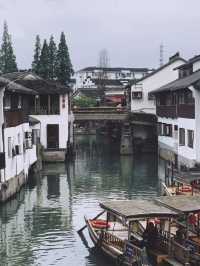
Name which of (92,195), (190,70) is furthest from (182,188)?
(190,70)

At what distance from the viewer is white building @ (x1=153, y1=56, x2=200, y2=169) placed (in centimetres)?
4550

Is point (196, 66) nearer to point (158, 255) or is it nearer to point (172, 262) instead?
point (158, 255)

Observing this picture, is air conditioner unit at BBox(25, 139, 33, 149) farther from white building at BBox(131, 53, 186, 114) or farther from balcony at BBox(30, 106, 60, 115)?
white building at BBox(131, 53, 186, 114)

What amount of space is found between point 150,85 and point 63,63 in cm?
3310

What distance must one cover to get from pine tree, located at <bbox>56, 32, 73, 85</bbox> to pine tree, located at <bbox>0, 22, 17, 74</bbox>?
27.2 ft

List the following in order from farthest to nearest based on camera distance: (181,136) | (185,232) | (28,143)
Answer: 1. (181,136)
2. (28,143)
3. (185,232)

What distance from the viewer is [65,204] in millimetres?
36438

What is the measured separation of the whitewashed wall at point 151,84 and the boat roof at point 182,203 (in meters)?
52.8

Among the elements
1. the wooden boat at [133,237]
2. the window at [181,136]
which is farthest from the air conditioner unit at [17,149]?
the window at [181,136]

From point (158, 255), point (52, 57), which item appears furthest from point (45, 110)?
point (52, 57)

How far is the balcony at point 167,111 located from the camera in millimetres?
57312

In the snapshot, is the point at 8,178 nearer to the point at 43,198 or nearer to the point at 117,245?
the point at 43,198

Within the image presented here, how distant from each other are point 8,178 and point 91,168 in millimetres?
20055

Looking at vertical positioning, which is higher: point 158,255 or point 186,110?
point 186,110
